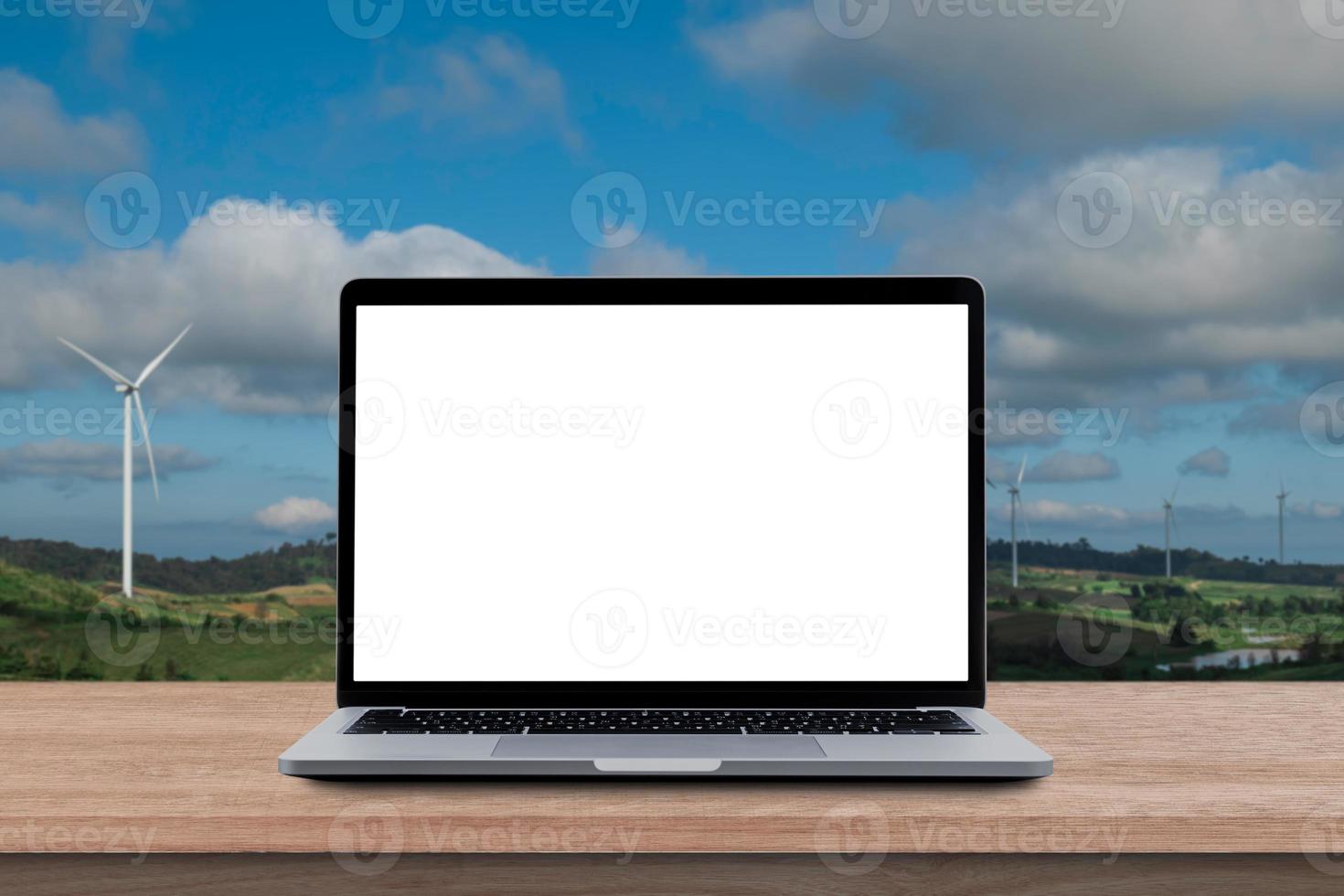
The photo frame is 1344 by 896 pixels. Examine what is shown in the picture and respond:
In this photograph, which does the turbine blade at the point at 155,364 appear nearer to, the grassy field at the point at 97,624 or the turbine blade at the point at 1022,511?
the grassy field at the point at 97,624

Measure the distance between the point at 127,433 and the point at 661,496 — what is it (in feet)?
13.7

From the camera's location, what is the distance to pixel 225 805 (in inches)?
34.7

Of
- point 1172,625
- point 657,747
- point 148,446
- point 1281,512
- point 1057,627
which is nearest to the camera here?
point 657,747

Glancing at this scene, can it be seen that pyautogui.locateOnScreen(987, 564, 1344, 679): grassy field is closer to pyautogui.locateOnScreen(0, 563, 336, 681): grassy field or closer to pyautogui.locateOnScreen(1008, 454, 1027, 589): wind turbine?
pyautogui.locateOnScreen(1008, 454, 1027, 589): wind turbine

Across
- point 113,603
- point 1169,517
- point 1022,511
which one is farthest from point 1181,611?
point 113,603

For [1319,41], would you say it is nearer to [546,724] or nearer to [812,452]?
[812,452]

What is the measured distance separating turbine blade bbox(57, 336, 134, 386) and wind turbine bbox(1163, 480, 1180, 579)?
14.9ft

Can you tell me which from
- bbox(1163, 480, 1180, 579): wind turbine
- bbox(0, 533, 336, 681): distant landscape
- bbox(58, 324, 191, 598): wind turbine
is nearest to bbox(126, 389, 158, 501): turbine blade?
bbox(58, 324, 191, 598): wind turbine

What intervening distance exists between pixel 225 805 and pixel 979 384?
0.98 meters

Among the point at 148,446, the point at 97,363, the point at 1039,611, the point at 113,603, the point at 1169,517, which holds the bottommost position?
the point at 113,603

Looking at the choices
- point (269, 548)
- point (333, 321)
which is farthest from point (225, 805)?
point (269, 548)

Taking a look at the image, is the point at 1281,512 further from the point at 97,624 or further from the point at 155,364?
the point at 97,624

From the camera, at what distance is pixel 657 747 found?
39.6 inches

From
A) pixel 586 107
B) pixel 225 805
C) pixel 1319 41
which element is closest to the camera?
pixel 225 805
